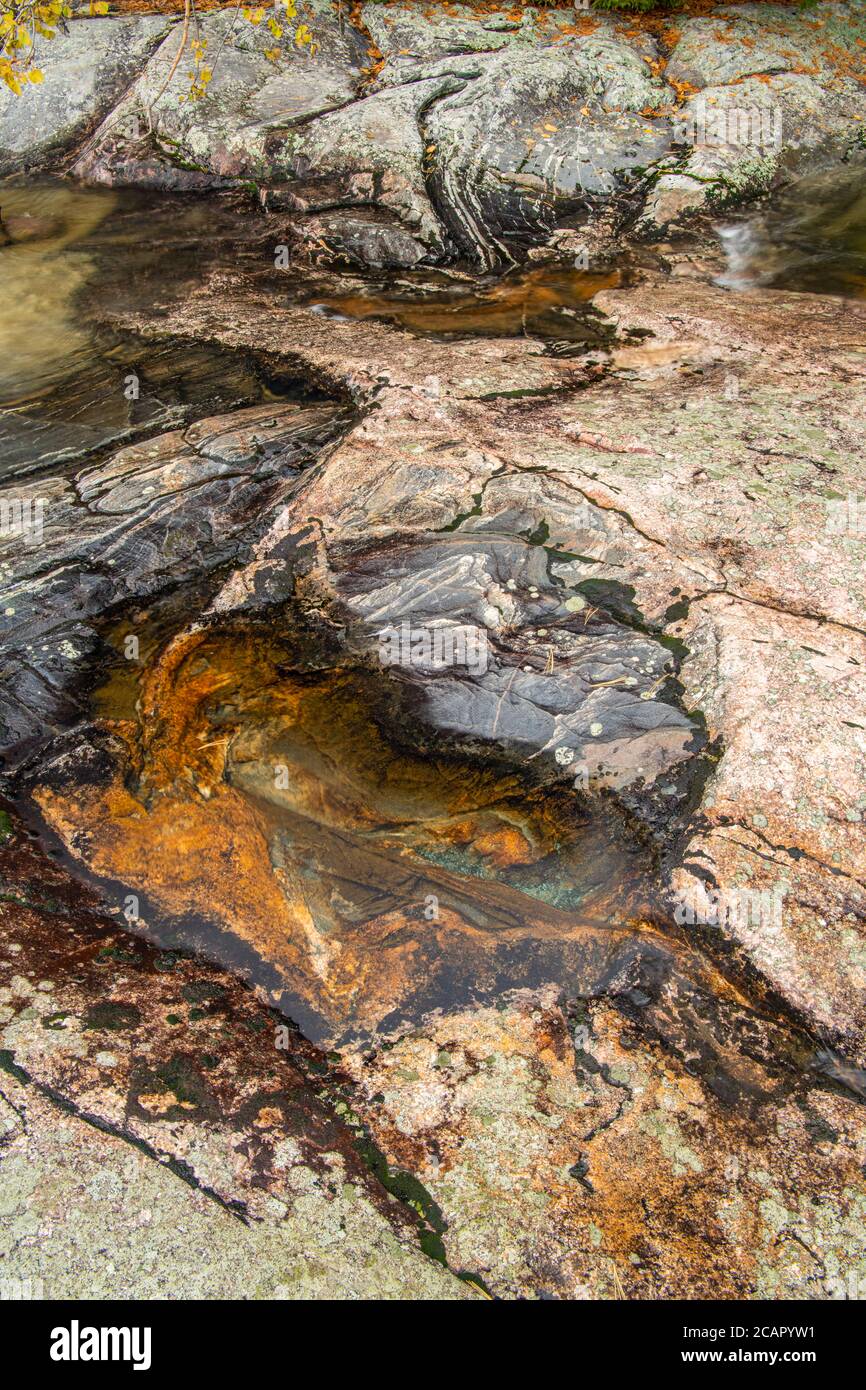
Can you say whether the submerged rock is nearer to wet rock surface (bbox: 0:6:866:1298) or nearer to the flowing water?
wet rock surface (bbox: 0:6:866:1298)

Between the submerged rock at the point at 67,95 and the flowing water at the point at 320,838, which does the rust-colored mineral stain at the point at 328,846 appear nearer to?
the flowing water at the point at 320,838

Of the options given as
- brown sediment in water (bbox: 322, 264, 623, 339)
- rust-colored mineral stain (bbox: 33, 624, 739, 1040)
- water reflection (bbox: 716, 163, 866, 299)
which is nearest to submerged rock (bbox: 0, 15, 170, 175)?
brown sediment in water (bbox: 322, 264, 623, 339)

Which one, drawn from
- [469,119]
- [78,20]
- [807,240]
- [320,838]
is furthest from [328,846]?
[78,20]

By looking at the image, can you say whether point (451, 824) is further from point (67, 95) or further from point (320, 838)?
point (67, 95)

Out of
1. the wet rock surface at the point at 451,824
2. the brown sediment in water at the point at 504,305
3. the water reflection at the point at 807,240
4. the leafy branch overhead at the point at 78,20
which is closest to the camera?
the wet rock surface at the point at 451,824

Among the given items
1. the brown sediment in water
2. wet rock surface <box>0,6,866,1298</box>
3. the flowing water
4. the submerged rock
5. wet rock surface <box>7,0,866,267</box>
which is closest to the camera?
wet rock surface <box>0,6,866,1298</box>

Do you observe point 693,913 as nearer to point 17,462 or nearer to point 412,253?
point 17,462

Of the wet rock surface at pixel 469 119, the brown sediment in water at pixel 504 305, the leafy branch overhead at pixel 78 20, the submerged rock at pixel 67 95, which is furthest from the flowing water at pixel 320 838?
the submerged rock at pixel 67 95

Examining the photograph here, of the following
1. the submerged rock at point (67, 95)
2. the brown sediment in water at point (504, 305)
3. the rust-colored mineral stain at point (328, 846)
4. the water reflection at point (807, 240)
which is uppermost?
the submerged rock at point (67, 95)

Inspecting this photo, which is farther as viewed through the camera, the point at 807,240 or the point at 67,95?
the point at 67,95

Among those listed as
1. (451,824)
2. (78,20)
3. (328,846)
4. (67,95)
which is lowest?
(328,846)

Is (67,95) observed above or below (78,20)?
below

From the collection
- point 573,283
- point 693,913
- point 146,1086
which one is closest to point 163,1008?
point 146,1086

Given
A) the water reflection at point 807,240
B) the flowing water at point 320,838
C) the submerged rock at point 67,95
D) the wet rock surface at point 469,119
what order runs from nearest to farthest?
1. the flowing water at point 320,838
2. the water reflection at point 807,240
3. the wet rock surface at point 469,119
4. the submerged rock at point 67,95
